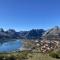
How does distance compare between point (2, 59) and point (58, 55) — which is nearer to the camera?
point (2, 59)

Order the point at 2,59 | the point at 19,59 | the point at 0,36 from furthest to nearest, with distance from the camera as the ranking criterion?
the point at 0,36
the point at 19,59
the point at 2,59

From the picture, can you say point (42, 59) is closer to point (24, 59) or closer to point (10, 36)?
point (24, 59)

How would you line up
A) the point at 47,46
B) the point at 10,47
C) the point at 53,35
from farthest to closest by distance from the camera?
the point at 53,35 → the point at 10,47 → the point at 47,46

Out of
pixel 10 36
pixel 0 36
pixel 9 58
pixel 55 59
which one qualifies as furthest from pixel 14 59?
pixel 10 36

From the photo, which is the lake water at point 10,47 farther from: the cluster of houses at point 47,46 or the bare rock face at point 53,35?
the bare rock face at point 53,35

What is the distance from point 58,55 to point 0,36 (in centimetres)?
15816

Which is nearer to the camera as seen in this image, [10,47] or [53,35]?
[10,47]

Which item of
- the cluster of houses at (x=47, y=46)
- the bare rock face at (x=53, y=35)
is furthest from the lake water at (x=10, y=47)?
the bare rock face at (x=53, y=35)

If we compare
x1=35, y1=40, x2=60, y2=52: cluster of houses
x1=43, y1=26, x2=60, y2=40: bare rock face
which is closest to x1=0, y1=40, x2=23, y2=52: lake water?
x1=35, y1=40, x2=60, y2=52: cluster of houses

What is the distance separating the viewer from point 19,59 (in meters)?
17.8

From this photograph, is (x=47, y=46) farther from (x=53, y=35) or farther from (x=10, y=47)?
(x=53, y=35)

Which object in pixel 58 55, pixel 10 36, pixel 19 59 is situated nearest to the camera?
pixel 19 59

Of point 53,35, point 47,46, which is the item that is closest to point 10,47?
point 53,35

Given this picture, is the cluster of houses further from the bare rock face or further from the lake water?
the bare rock face
